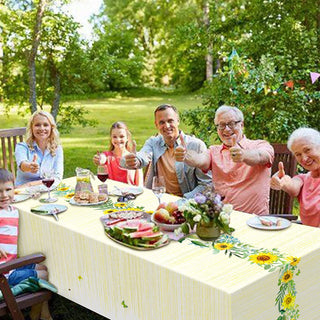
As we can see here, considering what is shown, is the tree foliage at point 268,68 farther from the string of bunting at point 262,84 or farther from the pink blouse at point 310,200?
the pink blouse at point 310,200

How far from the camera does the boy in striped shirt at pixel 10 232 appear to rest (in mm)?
2885

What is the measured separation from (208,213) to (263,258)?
32 cm

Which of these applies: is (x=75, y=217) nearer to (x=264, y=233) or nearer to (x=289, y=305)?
(x=264, y=233)

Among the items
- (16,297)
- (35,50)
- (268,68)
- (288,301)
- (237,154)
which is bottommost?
(16,297)

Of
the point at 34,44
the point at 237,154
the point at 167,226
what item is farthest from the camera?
the point at 34,44

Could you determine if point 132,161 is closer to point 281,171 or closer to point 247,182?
point 247,182

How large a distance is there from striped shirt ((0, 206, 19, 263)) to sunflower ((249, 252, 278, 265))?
153 cm

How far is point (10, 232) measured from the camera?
9.89ft

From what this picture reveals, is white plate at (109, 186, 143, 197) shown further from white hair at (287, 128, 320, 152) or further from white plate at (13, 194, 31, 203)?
white hair at (287, 128, 320, 152)

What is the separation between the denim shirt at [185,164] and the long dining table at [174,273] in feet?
3.48

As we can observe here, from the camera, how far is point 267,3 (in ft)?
19.1

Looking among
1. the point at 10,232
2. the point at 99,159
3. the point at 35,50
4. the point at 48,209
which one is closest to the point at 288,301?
the point at 48,209

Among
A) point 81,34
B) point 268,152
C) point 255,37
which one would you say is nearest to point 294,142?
point 268,152

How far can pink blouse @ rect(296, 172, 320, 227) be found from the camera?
303cm
